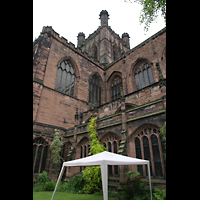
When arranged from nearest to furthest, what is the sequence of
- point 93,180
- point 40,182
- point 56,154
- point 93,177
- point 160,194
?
point 160,194 → point 93,180 → point 93,177 → point 40,182 → point 56,154

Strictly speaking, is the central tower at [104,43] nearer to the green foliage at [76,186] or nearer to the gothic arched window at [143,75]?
the gothic arched window at [143,75]

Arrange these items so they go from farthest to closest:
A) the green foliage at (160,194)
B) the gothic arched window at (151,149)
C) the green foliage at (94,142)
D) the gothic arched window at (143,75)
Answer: the gothic arched window at (143,75) < the green foliage at (94,142) < the gothic arched window at (151,149) < the green foliage at (160,194)

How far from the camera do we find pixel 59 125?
14578 millimetres

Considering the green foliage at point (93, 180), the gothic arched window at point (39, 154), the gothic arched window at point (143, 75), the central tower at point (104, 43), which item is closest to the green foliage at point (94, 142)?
the green foliage at point (93, 180)

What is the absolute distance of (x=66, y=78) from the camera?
17594mm

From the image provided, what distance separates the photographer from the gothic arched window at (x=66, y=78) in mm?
16844

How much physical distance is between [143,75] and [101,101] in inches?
299

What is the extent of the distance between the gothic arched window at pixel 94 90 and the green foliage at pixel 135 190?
13.9 metres

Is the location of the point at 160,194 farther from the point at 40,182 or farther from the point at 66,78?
the point at 66,78

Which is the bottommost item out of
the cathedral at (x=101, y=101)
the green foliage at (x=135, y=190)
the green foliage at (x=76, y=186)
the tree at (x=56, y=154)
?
the green foliage at (x=76, y=186)

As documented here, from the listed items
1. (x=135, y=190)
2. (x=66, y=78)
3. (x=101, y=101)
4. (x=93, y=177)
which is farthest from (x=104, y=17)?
(x=135, y=190)
